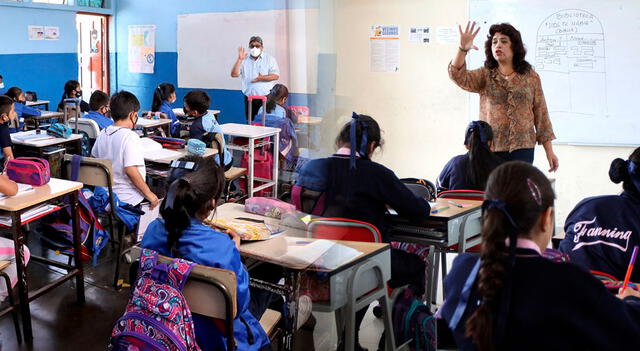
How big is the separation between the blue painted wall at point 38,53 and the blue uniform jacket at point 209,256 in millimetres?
6308

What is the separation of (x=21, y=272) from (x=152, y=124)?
2952 millimetres

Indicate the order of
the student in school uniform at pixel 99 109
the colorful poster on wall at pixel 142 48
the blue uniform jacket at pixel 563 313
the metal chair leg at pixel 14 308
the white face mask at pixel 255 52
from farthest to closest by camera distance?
the colorful poster on wall at pixel 142 48 → the white face mask at pixel 255 52 → the student in school uniform at pixel 99 109 → the metal chair leg at pixel 14 308 → the blue uniform jacket at pixel 563 313

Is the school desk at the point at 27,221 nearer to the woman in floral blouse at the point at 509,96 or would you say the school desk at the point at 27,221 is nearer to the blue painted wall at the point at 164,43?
the woman in floral blouse at the point at 509,96

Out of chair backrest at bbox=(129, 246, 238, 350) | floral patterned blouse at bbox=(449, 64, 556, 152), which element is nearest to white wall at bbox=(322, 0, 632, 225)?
floral patterned blouse at bbox=(449, 64, 556, 152)

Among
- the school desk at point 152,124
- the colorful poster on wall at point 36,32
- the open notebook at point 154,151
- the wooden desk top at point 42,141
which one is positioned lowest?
the open notebook at point 154,151

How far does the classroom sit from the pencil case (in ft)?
0.04

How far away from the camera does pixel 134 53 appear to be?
316 inches

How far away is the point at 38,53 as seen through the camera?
7371mm

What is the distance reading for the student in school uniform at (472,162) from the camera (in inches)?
101

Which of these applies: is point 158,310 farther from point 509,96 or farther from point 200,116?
point 200,116

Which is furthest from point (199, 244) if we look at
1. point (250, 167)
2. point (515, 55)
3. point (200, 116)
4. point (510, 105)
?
point (250, 167)

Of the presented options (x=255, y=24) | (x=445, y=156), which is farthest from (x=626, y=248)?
(x=255, y=24)

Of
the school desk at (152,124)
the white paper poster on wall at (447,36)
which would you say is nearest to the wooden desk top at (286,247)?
the white paper poster on wall at (447,36)

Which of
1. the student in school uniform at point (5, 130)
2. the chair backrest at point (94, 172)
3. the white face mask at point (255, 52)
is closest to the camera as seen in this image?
the chair backrest at point (94, 172)
